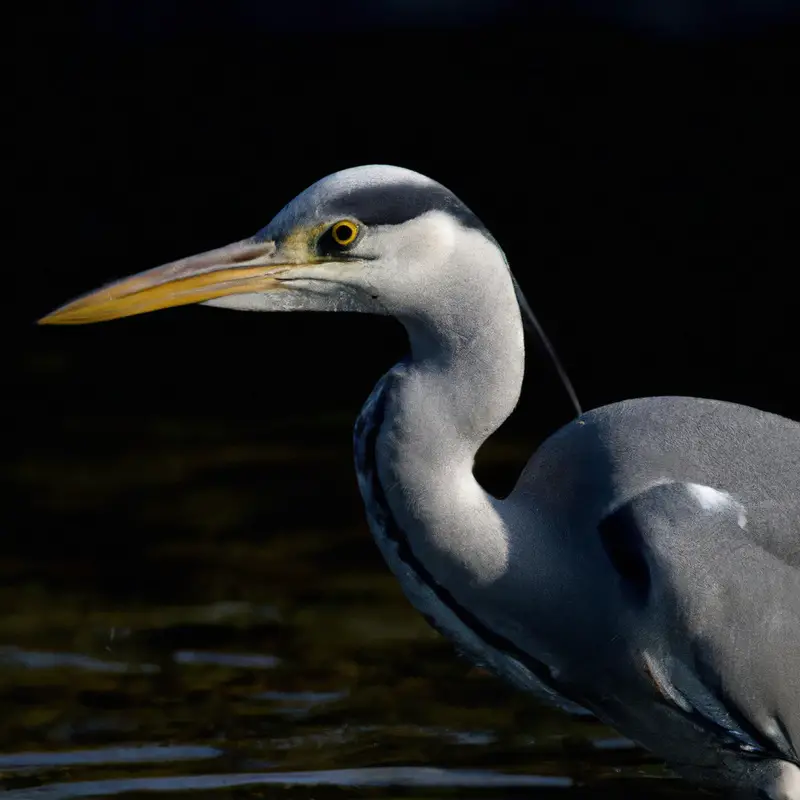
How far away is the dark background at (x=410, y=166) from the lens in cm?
895

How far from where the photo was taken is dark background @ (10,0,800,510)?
8945 millimetres

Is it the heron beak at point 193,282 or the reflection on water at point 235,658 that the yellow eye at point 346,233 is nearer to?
the heron beak at point 193,282

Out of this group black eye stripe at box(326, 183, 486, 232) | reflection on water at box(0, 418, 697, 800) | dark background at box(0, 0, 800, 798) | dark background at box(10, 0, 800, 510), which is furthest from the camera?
dark background at box(10, 0, 800, 510)

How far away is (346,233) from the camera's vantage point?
3881mm

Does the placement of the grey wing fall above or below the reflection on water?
above

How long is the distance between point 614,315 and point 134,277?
621 centimetres

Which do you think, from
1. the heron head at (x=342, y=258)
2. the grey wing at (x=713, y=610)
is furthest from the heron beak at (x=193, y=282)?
the grey wing at (x=713, y=610)

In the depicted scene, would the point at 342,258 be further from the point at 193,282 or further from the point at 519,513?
the point at 519,513

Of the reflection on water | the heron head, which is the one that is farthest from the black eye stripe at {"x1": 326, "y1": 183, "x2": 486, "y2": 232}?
the reflection on water

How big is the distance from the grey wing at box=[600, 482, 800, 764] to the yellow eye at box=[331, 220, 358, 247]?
786mm

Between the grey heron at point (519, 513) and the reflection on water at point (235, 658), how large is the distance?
0.76 m

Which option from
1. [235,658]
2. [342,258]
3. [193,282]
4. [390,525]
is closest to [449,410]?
[390,525]

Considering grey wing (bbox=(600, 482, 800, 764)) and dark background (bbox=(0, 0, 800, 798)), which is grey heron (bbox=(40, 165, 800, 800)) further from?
dark background (bbox=(0, 0, 800, 798))

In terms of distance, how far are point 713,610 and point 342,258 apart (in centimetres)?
103
